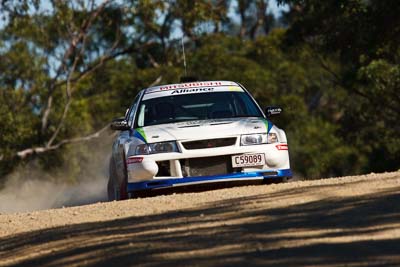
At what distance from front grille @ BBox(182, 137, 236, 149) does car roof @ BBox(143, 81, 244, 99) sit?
167 cm

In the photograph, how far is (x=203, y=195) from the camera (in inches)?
461

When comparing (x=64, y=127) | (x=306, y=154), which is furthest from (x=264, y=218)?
(x=306, y=154)

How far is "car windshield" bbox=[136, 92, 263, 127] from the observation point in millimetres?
13938

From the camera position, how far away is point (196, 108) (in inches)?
559

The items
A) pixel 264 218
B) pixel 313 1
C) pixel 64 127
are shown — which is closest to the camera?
pixel 264 218

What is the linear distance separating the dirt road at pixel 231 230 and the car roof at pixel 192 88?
9.11 ft

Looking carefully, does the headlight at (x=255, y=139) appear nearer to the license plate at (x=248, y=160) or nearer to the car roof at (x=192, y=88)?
the license plate at (x=248, y=160)

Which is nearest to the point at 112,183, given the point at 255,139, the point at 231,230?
the point at 255,139

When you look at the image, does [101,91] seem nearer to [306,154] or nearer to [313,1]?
[306,154]

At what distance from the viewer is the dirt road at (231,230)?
7.52 meters

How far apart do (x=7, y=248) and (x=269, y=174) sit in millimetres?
4227

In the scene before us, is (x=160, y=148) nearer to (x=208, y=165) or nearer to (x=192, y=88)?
(x=208, y=165)

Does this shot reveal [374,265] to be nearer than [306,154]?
Yes

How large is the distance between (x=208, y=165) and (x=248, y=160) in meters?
0.43
